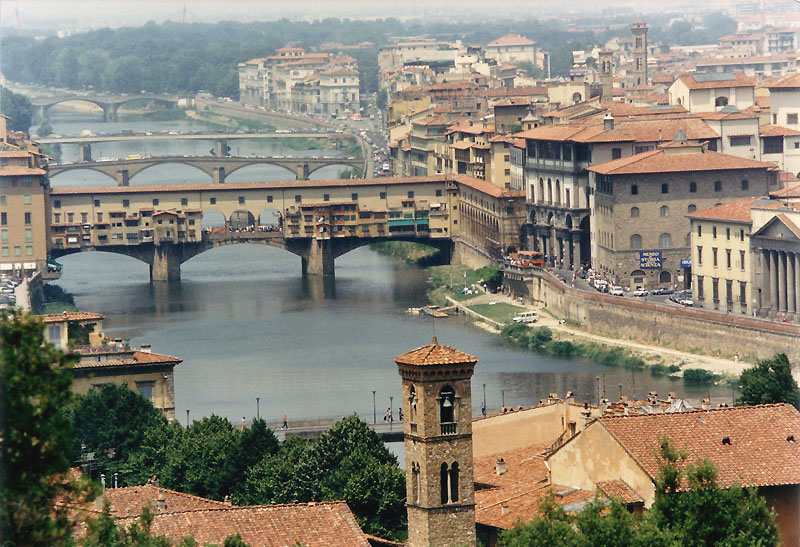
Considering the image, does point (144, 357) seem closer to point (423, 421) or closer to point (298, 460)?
point (298, 460)

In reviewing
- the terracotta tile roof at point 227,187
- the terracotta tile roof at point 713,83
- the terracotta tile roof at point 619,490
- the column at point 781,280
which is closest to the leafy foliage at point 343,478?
the terracotta tile roof at point 619,490

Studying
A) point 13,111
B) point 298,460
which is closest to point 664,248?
point 298,460

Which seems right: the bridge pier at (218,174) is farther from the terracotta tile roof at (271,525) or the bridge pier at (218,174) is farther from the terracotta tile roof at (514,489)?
the terracotta tile roof at (271,525)

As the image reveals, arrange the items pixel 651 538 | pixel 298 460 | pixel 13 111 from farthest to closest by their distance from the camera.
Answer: pixel 13 111 → pixel 298 460 → pixel 651 538

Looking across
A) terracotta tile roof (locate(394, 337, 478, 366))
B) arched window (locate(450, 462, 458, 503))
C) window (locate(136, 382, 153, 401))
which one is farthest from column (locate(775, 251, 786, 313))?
arched window (locate(450, 462, 458, 503))

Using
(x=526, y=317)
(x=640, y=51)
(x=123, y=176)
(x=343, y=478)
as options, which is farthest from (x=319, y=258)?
(x=640, y=51)

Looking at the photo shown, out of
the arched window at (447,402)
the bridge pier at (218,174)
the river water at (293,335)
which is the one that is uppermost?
the bridge pier at (218,174)
